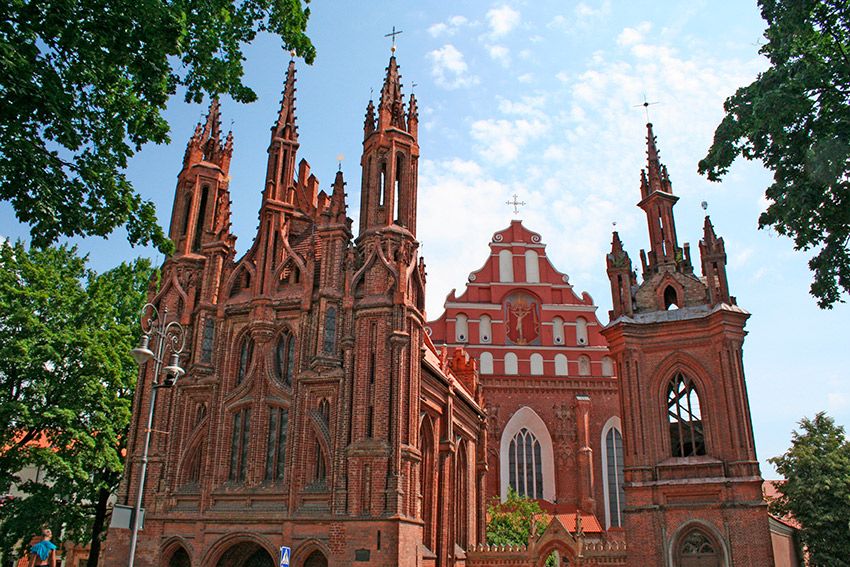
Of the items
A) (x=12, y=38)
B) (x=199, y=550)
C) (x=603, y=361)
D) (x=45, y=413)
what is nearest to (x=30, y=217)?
(x=12, y=38)

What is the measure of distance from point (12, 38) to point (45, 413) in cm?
1737

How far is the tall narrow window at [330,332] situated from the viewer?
75.3ft

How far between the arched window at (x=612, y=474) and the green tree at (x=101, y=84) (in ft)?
105

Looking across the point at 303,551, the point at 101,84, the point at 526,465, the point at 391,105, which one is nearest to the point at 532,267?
the point at 526,465

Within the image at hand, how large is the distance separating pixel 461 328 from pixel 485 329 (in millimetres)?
1515

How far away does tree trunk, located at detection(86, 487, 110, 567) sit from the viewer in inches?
1155

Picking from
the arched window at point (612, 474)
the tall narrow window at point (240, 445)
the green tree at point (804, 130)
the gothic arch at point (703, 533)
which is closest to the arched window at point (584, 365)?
the arched window at point (612, 474)

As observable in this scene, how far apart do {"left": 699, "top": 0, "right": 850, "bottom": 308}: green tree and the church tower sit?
12.2 meters

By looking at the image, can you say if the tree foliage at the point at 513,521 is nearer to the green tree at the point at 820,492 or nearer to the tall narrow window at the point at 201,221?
the green tree at the point at 820,492

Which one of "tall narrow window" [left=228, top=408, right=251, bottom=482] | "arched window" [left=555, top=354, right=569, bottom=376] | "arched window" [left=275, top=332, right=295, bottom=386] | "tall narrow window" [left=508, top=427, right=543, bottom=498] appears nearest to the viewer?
"tall narrow window" [left=228, top=408, right=251, bottom=482]

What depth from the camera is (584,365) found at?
43094mm

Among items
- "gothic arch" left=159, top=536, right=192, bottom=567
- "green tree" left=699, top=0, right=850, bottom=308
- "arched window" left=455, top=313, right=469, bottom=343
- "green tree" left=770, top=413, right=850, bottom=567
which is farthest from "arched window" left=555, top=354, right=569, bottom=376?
"green tree" left=699, top=0, right=850, bottom=308

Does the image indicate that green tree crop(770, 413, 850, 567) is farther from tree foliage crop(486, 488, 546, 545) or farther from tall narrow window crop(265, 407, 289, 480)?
tall narrow window crop(265, 407, 289, 480)

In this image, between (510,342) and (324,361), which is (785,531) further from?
(324,361)
